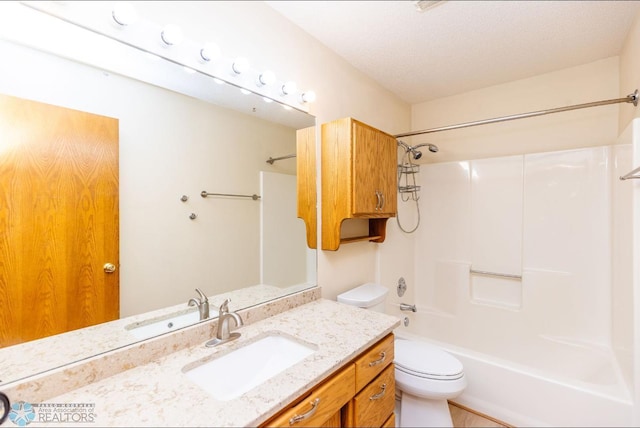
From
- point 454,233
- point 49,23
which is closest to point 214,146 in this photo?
point 49,23

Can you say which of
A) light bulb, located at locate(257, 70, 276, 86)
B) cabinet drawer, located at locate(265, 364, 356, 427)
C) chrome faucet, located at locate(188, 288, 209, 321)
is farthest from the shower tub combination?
light bulb, located at locate(257, 70, 276, 86)

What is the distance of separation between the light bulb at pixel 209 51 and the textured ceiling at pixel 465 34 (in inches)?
19.5

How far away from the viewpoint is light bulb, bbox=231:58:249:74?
1.32 m

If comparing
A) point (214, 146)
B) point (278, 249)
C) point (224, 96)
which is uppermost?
point (224, 96)

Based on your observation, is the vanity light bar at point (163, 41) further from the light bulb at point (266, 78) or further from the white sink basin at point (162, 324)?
the white sink basin at point (162, 324)

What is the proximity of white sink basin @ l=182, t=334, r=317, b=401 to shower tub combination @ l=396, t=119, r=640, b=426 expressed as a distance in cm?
128

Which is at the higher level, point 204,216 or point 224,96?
point 224,96

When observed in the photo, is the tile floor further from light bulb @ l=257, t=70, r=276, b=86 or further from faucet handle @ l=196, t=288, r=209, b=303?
light bulb @ l=257, t=70, r=276, b=86

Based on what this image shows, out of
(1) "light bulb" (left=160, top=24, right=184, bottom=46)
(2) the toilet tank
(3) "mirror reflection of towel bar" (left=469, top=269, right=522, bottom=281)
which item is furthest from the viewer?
(3) "mirror reflection of towel bar" (left=469, top=269, right=522, bottom=281)

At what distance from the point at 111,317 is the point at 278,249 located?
2.65ft

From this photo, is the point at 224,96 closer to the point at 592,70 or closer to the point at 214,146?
the point at 214,146

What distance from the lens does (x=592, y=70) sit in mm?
2109

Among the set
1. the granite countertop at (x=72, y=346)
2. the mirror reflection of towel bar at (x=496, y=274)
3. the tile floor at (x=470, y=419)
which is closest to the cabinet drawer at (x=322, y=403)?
the granite countertop at (x=72, y=346)

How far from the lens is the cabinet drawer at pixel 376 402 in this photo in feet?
3.80
